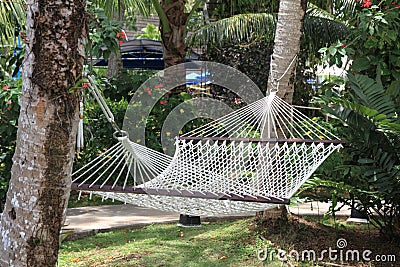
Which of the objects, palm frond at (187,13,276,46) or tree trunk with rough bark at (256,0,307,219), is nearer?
tree trunk with rough bark at (256,0,307,219)

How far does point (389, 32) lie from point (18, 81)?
3195 mm

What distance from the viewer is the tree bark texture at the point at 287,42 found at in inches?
166

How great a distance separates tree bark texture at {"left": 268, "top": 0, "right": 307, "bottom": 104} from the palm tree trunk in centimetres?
233

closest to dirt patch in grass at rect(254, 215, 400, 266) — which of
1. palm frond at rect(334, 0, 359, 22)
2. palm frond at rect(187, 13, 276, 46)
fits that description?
palm frond at rect(334, 0, 359, 22)

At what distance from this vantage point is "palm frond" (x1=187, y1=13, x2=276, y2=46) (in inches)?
291

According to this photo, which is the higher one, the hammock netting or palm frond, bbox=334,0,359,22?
palm frond, bbox=334,0,359,22

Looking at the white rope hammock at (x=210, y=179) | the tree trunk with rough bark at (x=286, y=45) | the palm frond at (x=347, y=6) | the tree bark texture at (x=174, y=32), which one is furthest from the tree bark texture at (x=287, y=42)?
the tree bark texture at (x=174, y=32)

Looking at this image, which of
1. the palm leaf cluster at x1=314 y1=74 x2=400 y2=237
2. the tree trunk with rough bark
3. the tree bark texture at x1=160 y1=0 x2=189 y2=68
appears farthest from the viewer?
the tree bark texture at x1=160 y1=0 x2=189 y2=68

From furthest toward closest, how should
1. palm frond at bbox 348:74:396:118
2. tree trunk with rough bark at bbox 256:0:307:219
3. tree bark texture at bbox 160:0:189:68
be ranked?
tree bark texture at bbox 160:0:189:68
tree trunk with rough bark at bbox 256:0:307:219
palm frond at bbox 348:74:396:118

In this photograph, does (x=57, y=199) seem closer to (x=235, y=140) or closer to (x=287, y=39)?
(x=235, y=140)

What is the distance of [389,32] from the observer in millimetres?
4262

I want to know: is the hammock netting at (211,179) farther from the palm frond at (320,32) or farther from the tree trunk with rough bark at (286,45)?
the palm frond at (320,32)

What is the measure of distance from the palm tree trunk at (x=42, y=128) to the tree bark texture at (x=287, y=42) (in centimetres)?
233

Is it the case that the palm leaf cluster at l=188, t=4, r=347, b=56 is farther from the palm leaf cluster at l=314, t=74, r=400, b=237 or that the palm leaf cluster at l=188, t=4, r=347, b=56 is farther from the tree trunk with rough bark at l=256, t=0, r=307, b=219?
the palm leaf cluster at l=314, t=74, r=400, b=237
